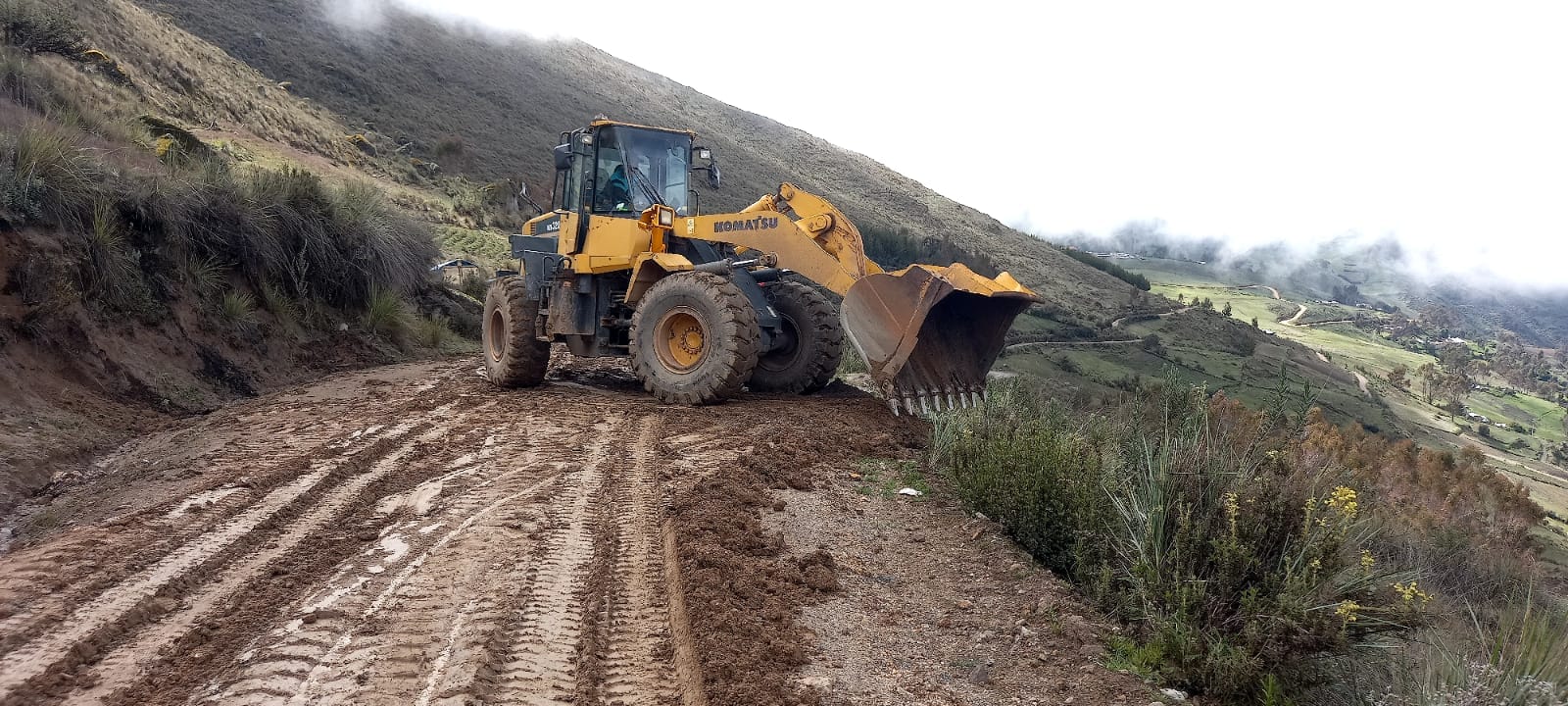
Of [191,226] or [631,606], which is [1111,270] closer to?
[191,226]

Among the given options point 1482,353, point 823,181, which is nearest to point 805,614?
point 823,181

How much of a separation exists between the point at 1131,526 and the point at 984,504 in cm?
129

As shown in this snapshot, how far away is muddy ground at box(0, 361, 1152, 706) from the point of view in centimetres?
359

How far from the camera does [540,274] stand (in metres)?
11.3

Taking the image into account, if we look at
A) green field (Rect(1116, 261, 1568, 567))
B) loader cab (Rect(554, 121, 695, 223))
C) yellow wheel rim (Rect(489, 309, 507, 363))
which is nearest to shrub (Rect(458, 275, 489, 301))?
yellow wheel rim (Rect(489, 309, 507, 363))

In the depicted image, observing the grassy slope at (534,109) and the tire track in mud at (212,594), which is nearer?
the tire track in mud at (212,594)

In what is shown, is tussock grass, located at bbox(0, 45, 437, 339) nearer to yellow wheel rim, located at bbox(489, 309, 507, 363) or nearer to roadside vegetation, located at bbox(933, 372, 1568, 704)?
yellow wheel rim, located at bbox(489, 309, 507, 363)

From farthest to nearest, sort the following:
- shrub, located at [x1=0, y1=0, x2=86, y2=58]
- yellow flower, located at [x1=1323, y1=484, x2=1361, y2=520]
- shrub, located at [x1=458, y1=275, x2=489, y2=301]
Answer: shrub, located at [x1=458, y1=275, x2=489, y2=301], shrub, located at [x1=0, y1=0, x2=86, y2=58], yellow flower, located at [x1=1323, y1=484, x2=1361, y2=520]

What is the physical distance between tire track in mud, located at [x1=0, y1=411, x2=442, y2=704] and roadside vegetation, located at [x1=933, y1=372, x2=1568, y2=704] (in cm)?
437

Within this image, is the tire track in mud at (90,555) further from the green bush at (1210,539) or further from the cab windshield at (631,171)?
the cab windshield at (631,171)

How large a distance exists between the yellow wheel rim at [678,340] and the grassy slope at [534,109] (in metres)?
29.5

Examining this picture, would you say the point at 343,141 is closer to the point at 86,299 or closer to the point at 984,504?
the point at 86,299

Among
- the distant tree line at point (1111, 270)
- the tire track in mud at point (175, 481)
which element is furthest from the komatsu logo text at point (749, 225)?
the distant tree line at point (1111, 270)

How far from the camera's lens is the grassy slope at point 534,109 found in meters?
41.9
